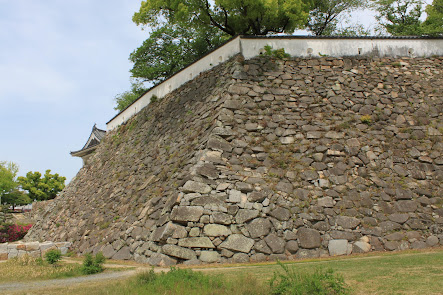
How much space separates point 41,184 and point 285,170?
166 ft

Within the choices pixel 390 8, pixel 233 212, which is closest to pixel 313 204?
pixel 233 212

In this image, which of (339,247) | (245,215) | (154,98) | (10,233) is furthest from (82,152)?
(339,247)

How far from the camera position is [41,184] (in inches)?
2101

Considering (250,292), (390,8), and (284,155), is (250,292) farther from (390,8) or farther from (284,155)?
(390,8)

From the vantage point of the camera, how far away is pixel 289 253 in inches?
384

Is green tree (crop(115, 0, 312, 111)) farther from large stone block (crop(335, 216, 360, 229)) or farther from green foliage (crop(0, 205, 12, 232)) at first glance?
green foliage (crop(0, 205, 12, 232))

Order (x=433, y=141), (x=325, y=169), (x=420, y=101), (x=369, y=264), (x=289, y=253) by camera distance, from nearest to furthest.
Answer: (x=369, y=264)
(x=289, y=253)
(x=325, y=169)
(x=433, y=141)
(x=420, y=101)

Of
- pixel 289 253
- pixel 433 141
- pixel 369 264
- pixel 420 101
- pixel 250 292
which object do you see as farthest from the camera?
pixel 420 101

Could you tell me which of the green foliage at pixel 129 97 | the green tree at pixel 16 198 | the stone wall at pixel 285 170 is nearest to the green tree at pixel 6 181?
Answer: the green tree at pixel 16 198

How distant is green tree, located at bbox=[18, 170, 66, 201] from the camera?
52950 mm

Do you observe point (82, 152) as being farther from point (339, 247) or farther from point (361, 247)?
point (361, 247)

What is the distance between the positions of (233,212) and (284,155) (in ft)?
9.07

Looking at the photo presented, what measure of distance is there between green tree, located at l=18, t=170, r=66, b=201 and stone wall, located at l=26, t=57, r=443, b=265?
1649 inches

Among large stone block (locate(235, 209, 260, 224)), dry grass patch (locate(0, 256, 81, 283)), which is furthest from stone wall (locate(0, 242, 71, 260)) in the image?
large stone block (locate(235, 209, 260, 224))
